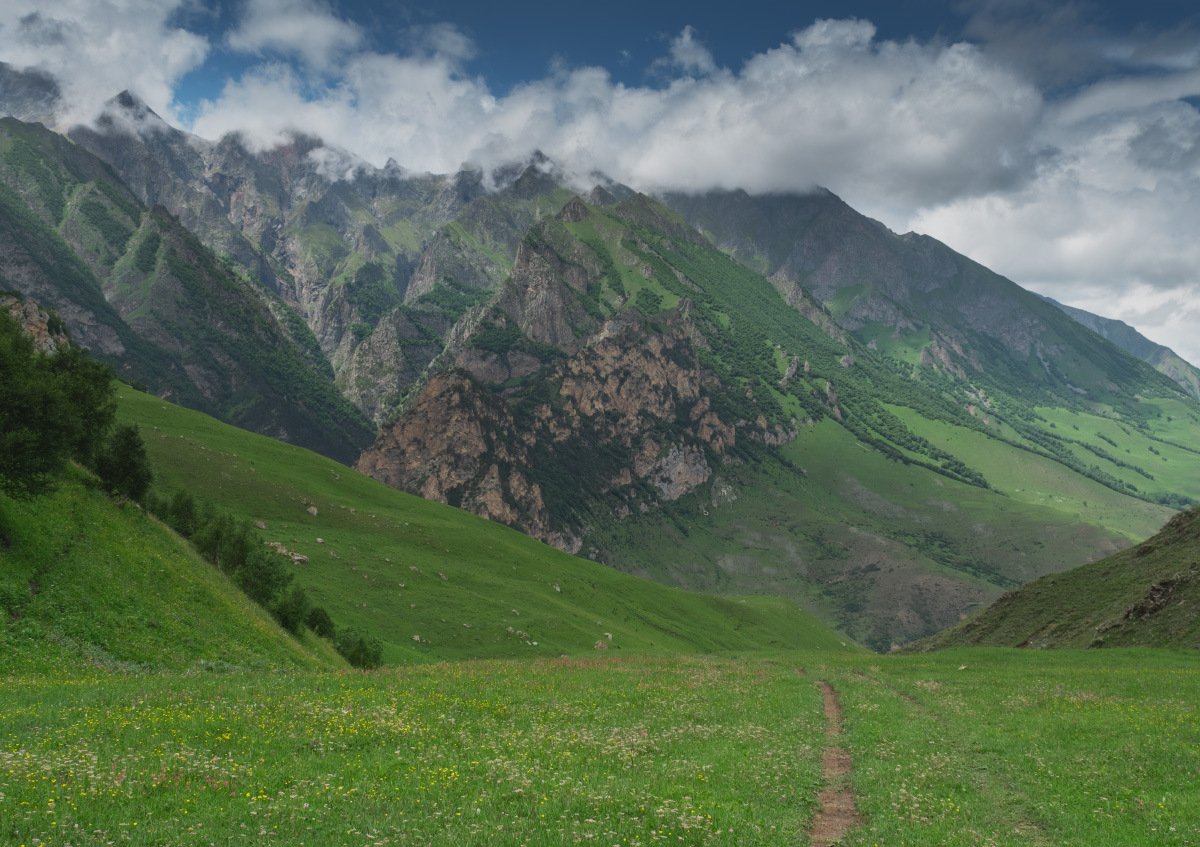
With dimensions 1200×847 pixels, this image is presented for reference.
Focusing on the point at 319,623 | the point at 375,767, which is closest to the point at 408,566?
the point at 319,623

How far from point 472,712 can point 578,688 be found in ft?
41.0

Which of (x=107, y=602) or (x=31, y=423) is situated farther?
(x=31, y=423)

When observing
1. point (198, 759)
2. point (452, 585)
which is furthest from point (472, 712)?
point (452, 585)

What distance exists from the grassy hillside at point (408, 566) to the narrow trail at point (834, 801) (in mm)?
59281

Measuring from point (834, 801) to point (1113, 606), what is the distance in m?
85.8

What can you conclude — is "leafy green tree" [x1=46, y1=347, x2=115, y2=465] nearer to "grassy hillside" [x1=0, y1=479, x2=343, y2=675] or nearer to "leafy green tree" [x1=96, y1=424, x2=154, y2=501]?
"leafy green tree" [x1=96, y1=424, x2=154, y2=501]

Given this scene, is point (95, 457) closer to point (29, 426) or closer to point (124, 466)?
point (124, 466)

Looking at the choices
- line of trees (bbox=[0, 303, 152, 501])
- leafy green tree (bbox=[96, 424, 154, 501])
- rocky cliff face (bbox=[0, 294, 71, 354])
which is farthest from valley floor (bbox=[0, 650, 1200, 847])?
rocky cliff face (bbox=[0, 294, 71, 354])

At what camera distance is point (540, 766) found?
22.6m

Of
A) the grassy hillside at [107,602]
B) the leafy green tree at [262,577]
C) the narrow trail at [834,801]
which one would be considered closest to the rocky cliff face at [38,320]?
the leafy green tree at [262,577]

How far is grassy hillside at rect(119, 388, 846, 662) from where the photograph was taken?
312 feet

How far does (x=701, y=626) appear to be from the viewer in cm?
16812

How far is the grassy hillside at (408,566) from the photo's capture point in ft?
312

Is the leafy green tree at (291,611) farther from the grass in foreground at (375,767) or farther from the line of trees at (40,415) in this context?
the grass in foreground at (375,767)
